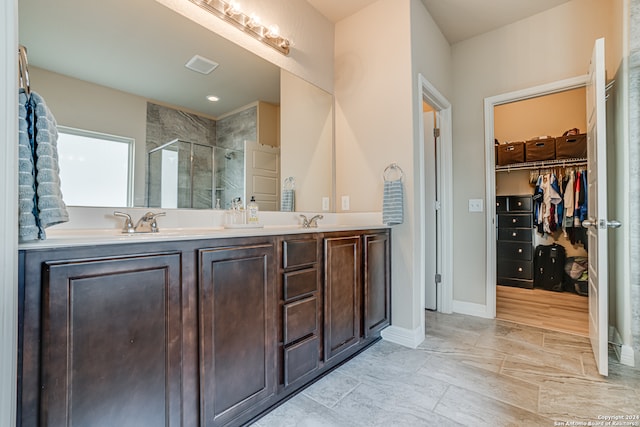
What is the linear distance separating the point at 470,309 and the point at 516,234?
6.25 ft

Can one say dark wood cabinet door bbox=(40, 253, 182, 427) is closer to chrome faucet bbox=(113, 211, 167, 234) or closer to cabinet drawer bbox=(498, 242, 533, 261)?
chrome faucet bbox=(113, 211, 167, 234)

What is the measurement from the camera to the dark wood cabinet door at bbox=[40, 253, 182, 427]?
790 millimetres

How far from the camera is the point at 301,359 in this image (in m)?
1.54

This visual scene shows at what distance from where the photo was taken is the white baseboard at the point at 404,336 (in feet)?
7.22

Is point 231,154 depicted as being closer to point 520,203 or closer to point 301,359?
point 301,359

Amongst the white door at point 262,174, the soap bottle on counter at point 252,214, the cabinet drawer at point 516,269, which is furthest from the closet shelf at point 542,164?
the soap bottle on counter at point 252,214

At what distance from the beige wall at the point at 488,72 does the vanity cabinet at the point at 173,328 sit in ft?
6.14

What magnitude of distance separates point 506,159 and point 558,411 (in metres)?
3.49

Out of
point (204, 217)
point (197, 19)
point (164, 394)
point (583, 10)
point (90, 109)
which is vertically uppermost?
point (583, 10)

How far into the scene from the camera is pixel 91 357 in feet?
2.79

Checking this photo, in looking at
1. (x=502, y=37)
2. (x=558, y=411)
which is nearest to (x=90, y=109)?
(x=558, y=411)

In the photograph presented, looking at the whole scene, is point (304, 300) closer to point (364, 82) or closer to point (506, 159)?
point (364, 82)

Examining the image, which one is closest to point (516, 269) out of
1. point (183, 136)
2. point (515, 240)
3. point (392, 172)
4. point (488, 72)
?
point (515, 240)

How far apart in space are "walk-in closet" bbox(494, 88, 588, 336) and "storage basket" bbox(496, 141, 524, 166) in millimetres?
12
